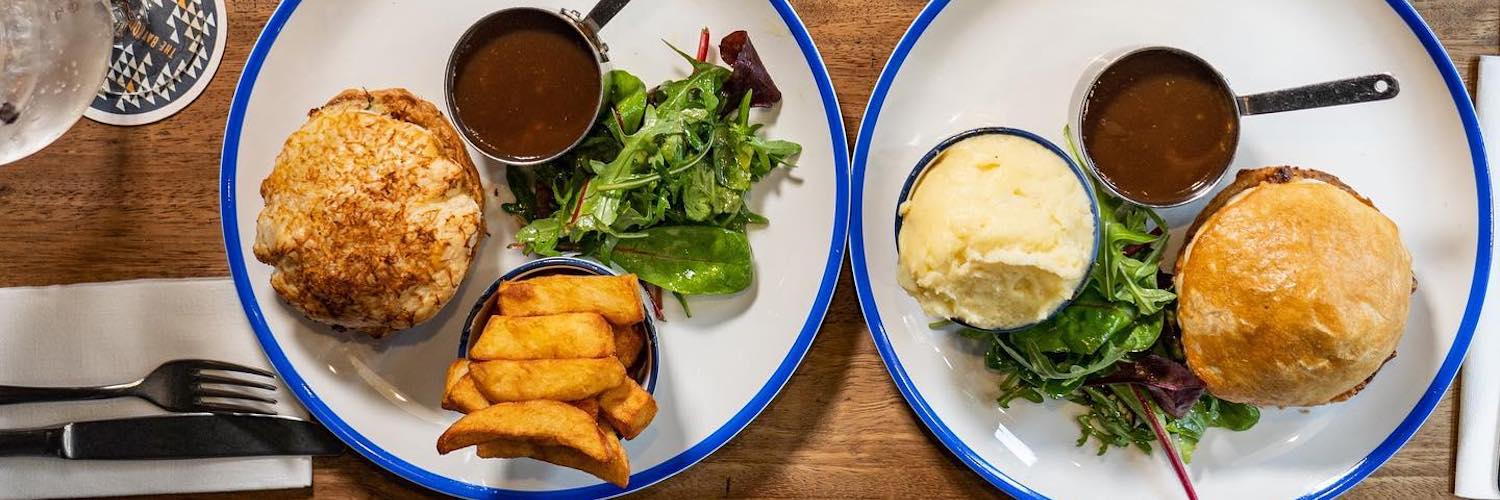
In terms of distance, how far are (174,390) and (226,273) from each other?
15.8 inches

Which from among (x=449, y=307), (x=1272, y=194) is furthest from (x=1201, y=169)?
(x=449, y=307)

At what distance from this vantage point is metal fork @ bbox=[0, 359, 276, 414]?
2869 mm

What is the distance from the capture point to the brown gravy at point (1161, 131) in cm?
260

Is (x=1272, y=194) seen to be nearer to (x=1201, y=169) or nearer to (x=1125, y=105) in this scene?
(x=1201, y=169)

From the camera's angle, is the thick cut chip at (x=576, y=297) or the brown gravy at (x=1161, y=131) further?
the brown gravy at (x=1161, y=131)

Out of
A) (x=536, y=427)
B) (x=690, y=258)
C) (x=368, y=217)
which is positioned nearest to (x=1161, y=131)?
(x=690, y=258)

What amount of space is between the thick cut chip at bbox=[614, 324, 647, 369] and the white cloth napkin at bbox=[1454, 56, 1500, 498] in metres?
2.64

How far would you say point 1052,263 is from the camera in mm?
2328

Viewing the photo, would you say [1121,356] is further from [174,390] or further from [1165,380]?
[174,390]

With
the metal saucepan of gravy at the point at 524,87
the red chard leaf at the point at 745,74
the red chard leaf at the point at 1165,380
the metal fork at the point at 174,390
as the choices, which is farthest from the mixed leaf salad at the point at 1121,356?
the metal fork at the point at 174,390

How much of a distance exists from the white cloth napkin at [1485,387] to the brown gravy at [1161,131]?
102 centimetres

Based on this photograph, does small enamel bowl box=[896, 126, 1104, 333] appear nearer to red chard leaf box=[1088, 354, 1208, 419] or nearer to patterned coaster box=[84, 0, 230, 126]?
red chard leaf box=[1088, 354, 1208, 419]

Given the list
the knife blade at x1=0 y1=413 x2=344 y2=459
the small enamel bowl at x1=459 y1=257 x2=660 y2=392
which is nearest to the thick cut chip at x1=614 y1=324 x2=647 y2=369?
the small enamel bowl at x1=459 y1=257 x2=660 y2=392

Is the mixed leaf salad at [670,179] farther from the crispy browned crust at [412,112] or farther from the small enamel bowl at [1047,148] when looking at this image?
the small enamel bowl at [1047,148]
